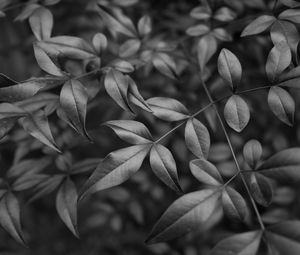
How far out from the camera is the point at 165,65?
2.88 ft

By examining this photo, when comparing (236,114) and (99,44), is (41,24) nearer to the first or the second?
(99,44)

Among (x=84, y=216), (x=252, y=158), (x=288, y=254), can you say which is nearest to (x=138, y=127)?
(x=252, y=158)

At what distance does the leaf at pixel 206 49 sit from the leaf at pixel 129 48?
0.48 feet

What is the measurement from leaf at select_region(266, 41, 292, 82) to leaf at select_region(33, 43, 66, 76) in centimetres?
38

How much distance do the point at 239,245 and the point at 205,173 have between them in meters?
0.13

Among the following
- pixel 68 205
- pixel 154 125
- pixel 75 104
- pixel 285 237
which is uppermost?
pixel 75 104

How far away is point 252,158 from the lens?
71 cm

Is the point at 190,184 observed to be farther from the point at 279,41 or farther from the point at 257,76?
the point at 279,41

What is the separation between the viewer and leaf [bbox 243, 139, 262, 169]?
2.32ft

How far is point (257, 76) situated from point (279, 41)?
41 cm

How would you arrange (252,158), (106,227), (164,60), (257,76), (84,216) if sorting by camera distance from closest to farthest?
1. (252,158)
2. (164,60)
3. (257,76)
4. (106,227)
5. (84,216)

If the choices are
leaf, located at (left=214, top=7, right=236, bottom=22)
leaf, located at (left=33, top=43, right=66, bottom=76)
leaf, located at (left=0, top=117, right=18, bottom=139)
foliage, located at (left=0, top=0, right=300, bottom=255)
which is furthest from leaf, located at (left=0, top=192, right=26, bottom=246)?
leaf, located at (left=214, top=7, right=236, bottom=22)

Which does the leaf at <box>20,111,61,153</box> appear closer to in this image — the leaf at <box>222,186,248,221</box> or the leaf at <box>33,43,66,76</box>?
the leaf at <box>33,43,66,76</box>

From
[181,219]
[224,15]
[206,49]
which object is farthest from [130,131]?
[224,15]
